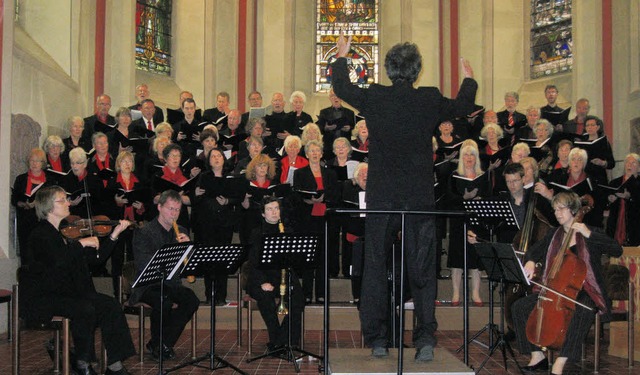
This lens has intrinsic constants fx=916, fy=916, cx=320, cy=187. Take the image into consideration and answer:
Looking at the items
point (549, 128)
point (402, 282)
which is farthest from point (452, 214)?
point (549, 128)

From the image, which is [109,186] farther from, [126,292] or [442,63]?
[442,63]

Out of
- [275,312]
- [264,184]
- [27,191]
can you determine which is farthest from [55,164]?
[275,312]

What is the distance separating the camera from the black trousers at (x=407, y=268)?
5.24 metres

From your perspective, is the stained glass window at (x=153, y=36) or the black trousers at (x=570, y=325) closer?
the black trousers at (x=570, y=325)

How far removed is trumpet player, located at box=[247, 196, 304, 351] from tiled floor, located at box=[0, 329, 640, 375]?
23 cm

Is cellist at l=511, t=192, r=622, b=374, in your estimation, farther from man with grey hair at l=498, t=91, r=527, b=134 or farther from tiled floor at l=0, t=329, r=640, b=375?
man with grey hair at l=498, t=91, r=527, b=134

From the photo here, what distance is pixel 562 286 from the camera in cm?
679

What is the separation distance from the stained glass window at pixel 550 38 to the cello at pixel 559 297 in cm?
945

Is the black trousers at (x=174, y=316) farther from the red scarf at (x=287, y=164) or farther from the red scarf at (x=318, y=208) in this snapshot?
the red scarf at (x=287, y=164)

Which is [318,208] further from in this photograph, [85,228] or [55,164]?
[55,164]

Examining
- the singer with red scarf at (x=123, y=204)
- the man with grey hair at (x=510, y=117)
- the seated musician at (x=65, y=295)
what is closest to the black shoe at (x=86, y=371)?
the seated musician at (x=65, y=295)

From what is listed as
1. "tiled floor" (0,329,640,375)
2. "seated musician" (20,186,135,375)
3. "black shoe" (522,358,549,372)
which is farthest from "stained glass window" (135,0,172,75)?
"black shoe" (522,358,549,372)

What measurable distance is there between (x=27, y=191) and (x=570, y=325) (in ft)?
19.5

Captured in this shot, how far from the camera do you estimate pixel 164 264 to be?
668 cm
